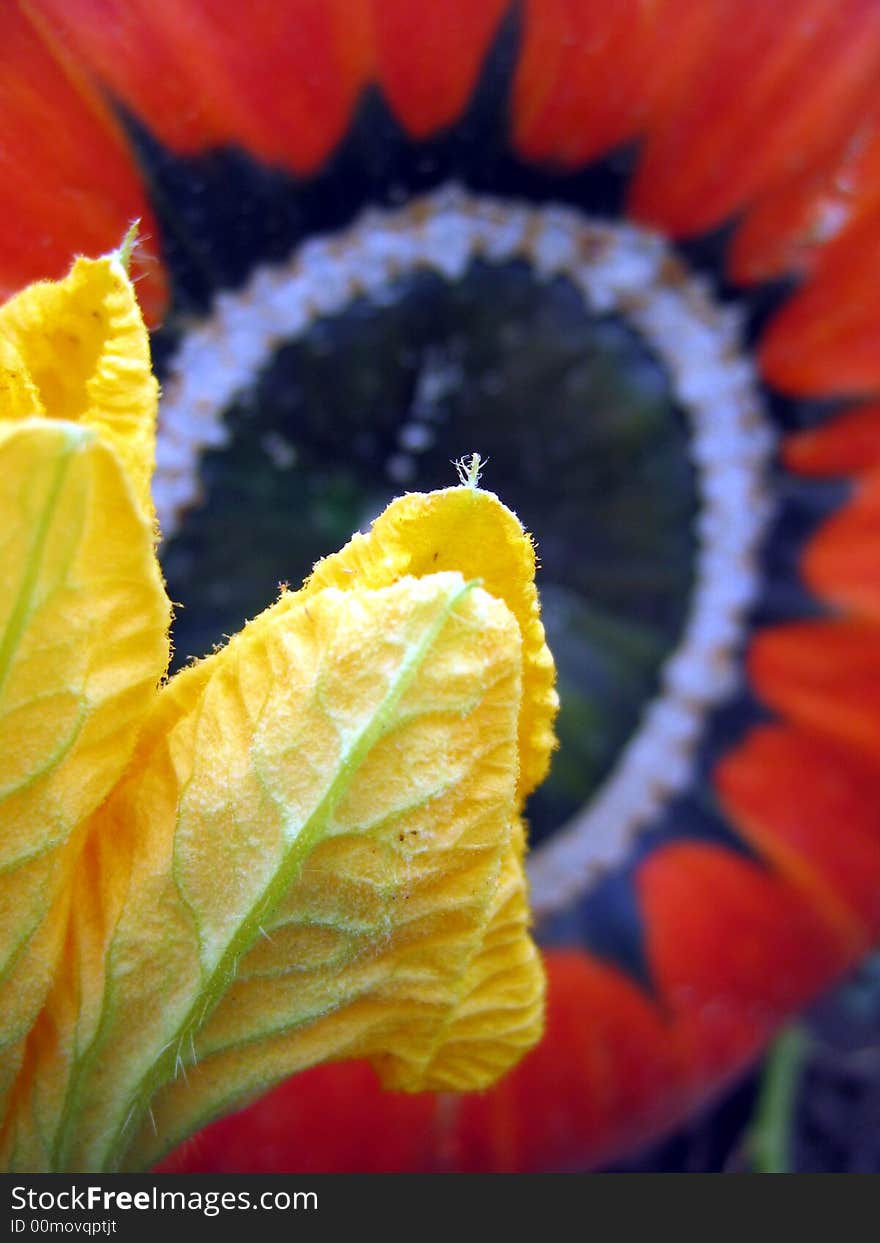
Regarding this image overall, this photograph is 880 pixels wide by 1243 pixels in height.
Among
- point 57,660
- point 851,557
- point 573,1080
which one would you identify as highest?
point 57,660

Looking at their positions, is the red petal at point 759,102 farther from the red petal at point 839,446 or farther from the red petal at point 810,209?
the red petal at point 839,446

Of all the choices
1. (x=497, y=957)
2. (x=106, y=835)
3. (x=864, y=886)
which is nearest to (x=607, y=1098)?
(x=864, y=886)

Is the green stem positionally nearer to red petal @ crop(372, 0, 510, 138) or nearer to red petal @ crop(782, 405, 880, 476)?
red petal @ crop(782, 405, 880, 476)

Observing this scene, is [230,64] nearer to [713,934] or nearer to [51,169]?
[51,169]

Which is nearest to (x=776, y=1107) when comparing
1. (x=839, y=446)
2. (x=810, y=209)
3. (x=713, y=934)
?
(x=713, y=934)

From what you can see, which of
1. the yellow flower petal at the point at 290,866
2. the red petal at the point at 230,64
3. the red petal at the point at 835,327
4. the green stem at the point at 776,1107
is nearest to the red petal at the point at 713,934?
the green stem at the point at 776,1107

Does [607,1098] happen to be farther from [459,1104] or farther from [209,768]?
[209,768]
